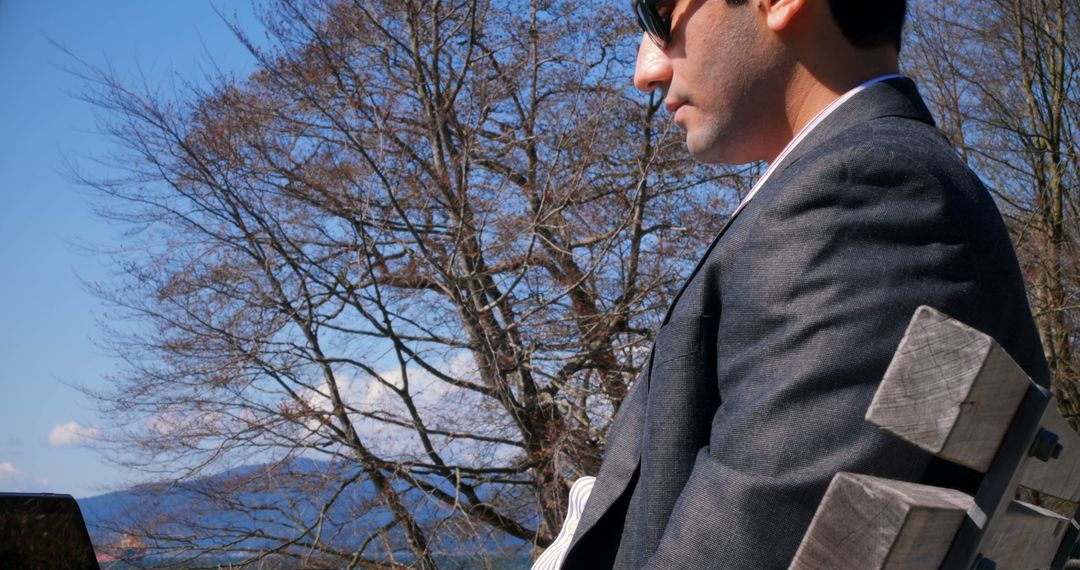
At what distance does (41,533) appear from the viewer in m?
1.56

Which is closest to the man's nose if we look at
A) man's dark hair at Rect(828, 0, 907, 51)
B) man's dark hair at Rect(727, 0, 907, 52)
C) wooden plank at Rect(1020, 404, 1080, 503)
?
man's dark hair at Rect(727, 0, 907, 52)

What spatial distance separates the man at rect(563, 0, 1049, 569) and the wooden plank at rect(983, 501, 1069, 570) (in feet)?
0.32

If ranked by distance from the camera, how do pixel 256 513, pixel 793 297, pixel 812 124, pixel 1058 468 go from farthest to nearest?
1. pixel 256 513
2. pixel 812 124
3. pixel 793 297
4. pixel 1058 468

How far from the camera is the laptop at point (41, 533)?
5.00 feet

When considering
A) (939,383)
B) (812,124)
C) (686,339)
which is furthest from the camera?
(812,124)

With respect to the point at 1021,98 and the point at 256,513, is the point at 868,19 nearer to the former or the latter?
the point at 256,513

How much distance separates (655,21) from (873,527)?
909mm

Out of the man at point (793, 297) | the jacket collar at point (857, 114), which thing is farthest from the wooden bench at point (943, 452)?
A: the jacket collar at point (857, 114)

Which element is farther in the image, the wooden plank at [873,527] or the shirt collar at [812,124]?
the shirt collar at [812,124]

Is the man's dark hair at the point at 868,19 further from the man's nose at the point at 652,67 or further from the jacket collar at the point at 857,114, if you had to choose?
the man's nose at the point at 652,67

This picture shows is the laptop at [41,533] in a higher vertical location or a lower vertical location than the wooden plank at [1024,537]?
higher

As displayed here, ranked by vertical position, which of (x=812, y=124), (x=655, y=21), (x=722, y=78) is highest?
(x=655, y=21)

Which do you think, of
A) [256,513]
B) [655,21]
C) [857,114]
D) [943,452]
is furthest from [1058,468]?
[256,513]

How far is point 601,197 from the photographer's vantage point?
8.63 metres
